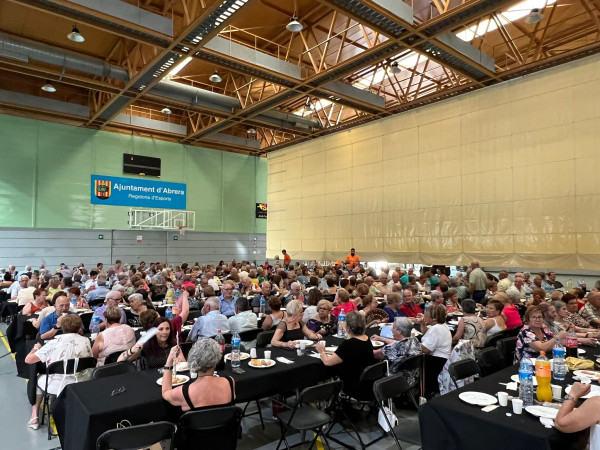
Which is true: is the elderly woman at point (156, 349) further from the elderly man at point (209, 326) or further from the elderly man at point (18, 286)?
the elderly man at point (18, 286)

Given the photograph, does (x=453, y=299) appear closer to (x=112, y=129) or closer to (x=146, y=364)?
(x=146, y=364)

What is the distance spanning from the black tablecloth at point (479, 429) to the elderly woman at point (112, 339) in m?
3.63

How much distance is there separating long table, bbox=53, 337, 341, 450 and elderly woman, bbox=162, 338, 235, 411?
7.0 inches

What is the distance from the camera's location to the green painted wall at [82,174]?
16203mm

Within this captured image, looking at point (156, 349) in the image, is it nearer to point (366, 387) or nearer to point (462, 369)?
point (366, 387)

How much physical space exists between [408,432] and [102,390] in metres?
2.80

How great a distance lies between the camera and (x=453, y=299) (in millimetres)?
8500

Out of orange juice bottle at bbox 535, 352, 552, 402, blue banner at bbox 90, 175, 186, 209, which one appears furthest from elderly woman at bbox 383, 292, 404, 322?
blue banner at bbox 90, 175, 186, 209

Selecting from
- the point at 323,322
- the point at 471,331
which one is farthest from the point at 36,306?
the point at 471,331

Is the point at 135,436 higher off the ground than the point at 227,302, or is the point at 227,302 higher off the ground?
the point at 227,302

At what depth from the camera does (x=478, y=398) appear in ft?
10.2

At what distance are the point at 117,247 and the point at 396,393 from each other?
1803 centimetres

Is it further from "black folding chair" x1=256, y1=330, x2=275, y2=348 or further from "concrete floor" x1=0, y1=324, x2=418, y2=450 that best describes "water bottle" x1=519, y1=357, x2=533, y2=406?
"black folding chair" x1=256, y1=330, x2=275, y2=348

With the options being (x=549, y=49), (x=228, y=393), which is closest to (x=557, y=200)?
(x=549, y=49)
